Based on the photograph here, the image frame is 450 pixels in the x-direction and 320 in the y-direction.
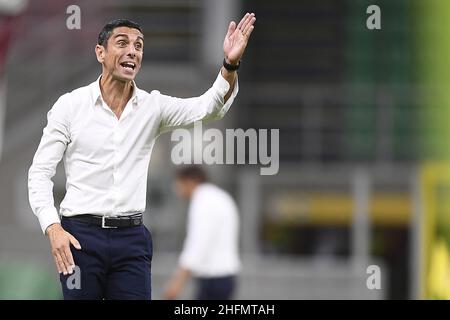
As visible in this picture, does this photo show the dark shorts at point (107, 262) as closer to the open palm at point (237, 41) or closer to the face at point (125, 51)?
the face at point (125, 51)

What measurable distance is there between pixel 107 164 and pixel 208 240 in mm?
4271

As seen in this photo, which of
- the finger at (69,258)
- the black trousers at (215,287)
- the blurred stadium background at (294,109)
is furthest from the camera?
the blurred stadium background at (294,109)

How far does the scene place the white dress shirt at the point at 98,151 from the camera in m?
4.95

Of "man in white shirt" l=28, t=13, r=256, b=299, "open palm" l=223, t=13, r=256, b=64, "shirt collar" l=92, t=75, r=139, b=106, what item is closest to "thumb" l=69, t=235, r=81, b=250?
"man in white shirt" l=28, t=13, r=256, b=299

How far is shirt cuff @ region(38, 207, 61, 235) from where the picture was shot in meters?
4.92

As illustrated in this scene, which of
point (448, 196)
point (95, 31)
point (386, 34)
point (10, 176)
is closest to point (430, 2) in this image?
point (386, 34)

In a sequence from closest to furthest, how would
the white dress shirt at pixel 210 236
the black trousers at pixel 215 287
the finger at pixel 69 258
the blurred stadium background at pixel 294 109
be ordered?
the finger at pixel 69 258 → the white dress shirt at pixel 210 236 → the black trousers at pixel 215 287 → the blurred stadium background at pixel 294 109

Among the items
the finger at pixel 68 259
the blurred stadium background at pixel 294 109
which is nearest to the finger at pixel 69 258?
the finger at pixel 68 259

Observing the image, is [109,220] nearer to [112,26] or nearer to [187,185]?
[112,26]

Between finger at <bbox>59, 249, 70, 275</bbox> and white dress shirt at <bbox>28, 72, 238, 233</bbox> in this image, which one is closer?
finger at <bbox>59, 249, 70, 275</bbox>

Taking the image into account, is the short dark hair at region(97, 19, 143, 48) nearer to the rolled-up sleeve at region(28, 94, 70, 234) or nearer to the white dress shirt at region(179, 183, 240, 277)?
the rolled-up sleeve at region(28, 94, 70, 234)

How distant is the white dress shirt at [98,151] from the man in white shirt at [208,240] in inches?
163

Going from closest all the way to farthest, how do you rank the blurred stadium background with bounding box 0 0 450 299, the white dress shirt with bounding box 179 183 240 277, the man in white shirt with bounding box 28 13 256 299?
the man in white shirt with bounding box 28 13 256 299
the white dress shirt with bounding box 179 183 240 277
the blurred stadium background with bounding box 0 0 450 299
